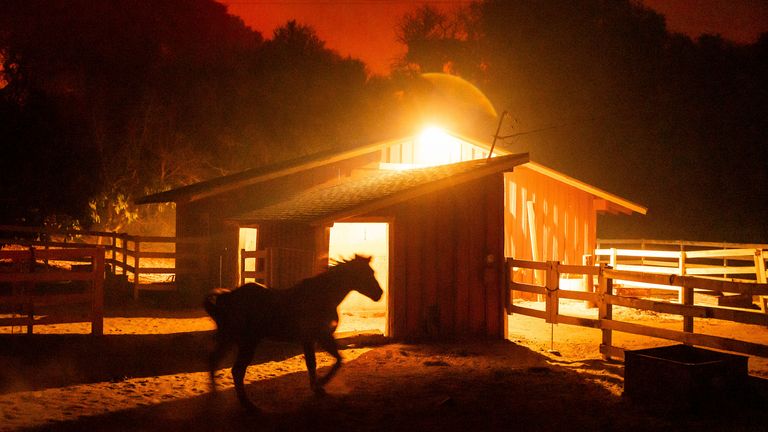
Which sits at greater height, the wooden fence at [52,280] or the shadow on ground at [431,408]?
the wooden fence at [52,280]

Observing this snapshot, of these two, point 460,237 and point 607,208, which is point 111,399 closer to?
point 460,237

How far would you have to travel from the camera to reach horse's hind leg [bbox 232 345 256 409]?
293 inches

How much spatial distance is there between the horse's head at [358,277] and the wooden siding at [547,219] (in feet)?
37.3

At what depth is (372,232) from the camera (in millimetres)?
17516

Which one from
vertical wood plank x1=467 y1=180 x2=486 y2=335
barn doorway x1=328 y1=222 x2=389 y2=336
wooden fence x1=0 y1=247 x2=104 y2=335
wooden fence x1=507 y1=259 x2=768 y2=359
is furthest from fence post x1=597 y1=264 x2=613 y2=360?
wooden fence x1=0 y1=247 x2=104 y2=335

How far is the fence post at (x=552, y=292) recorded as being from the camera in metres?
11.7

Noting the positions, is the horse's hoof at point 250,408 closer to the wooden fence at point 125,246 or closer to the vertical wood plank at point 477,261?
the vertical wood plank at point 477,261

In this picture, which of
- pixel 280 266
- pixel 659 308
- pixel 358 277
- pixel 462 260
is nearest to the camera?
pixel 358 277

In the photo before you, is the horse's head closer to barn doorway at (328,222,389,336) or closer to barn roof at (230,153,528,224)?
barn roof at (230,153,528,224)

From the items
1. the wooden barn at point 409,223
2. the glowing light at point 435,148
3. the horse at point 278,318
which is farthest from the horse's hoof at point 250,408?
the glowing light at point 435,148

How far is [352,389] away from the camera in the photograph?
8672 millimetres

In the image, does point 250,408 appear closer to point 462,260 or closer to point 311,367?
point 311,367

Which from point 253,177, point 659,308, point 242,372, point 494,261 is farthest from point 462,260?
point 253,177

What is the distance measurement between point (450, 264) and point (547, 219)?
8455mm
